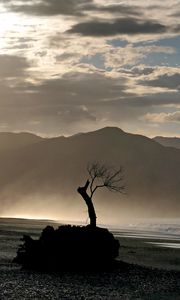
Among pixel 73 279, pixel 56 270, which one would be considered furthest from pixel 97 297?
pixel 56 270

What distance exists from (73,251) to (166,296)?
43.7 ft

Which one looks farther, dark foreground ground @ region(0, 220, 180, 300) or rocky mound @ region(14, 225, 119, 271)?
rocky mound @ region(14, 225, 119, 271)

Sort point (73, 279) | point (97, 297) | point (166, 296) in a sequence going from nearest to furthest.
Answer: point (97, 297) < point (166, 296) < point (73, 279)

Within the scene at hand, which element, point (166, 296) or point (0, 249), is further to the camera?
point (0, 249)

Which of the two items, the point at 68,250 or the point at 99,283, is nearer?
the point at 99,283

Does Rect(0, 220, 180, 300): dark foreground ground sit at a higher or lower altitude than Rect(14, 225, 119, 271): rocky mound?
lower

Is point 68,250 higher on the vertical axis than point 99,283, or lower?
higher

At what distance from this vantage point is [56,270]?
142 ft

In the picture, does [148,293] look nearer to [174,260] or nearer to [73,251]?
[73,251]

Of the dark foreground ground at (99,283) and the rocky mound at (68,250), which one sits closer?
the dark foreground ground at (99,283)

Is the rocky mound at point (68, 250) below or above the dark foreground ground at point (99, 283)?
above

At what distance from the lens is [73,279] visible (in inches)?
1505

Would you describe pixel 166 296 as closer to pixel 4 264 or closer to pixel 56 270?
pixel 56 270

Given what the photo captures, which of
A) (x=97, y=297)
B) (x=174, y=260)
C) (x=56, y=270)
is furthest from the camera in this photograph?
(x=174, y=260)
